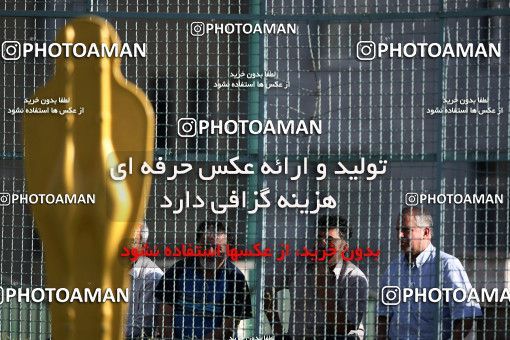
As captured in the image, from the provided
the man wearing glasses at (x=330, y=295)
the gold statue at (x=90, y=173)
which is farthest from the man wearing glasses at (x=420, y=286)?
the gold statue at (x=90, y=173)

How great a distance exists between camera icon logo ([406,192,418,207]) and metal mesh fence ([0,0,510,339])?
38mm

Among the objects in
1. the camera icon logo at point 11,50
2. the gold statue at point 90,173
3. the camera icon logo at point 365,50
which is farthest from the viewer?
the camera icon logo at point 11,50

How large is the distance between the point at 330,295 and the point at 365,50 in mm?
1323

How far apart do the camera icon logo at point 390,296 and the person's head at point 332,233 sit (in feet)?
1.06

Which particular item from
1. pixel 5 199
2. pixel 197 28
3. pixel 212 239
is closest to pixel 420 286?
pixel 212 239

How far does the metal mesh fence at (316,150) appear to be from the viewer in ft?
25.3

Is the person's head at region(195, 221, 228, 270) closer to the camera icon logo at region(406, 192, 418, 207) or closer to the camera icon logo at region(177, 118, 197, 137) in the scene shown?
the camera icon logo at region(177, 118, 197, 137)

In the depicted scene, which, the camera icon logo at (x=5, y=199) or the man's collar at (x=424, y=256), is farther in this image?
the camera icon logo at (x=5, y=199)

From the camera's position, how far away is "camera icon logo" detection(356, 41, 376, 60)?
25.6ft

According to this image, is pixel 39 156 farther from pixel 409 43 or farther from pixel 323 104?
pixel 409 43

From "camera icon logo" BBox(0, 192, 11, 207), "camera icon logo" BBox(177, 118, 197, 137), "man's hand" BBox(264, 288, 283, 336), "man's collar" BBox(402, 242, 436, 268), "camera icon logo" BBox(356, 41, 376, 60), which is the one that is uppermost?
"camera icon logo" BBox(356, 41, 376, 60)

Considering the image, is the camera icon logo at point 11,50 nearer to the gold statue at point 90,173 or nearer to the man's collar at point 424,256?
the gold statue at point 90,173

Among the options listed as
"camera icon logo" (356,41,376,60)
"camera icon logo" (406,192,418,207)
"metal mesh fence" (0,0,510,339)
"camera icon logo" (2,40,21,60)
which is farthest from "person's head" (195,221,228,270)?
"camera icon logo" (2,40,21,60)

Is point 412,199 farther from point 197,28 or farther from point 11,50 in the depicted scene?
point 11,50
